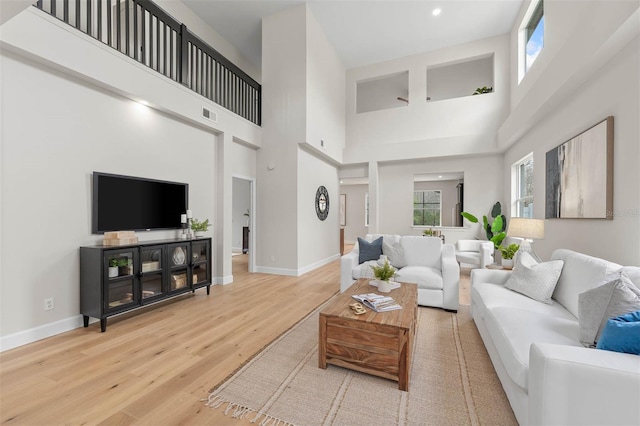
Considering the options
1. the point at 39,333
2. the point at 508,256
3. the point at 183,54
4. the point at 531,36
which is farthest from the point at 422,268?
the point at 183,54

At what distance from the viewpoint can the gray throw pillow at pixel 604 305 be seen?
1416mm

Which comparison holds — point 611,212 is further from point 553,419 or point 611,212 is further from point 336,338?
point 336,338

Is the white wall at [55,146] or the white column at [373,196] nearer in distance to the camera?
the white wall at [55,146]

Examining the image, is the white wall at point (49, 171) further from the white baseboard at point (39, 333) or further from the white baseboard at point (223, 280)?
the white baseboard at point (223, 280)

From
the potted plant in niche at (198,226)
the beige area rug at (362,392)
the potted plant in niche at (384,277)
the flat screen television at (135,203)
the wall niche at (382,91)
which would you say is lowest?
the beige area rug at (362,392)

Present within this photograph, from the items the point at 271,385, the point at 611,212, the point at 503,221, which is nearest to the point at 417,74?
the point at 503,221

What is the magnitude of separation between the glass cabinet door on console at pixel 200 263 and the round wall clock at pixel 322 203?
9.01 ft

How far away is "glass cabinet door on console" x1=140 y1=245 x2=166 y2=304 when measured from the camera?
3.12m

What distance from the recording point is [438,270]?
148 inches

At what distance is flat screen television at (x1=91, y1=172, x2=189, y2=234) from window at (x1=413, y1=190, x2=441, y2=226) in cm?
734

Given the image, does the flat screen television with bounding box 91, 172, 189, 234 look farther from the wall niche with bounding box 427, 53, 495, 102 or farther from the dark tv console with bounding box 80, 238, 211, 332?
the wall niche with bounding box 427, 53, 495, 102

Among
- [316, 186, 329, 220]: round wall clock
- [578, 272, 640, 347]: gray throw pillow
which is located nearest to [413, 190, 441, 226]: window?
[316, 186, 329, 220]: round wall clock

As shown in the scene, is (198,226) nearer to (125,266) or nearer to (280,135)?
(125,266)

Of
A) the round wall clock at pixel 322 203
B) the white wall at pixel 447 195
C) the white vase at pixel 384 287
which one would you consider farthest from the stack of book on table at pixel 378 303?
the white wall at pixel 447 195
